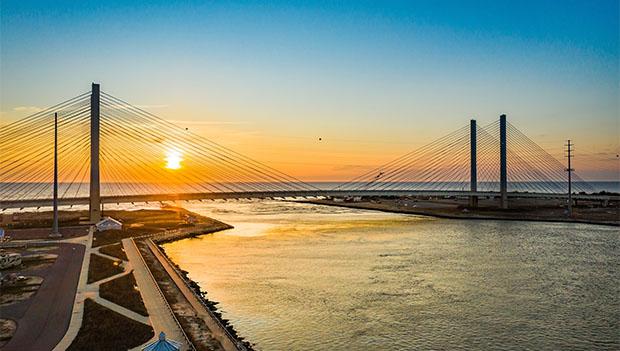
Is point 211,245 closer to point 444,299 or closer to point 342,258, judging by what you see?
point 342,258

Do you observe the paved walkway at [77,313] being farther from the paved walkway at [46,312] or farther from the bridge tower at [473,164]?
the bridge tower at [473,164]

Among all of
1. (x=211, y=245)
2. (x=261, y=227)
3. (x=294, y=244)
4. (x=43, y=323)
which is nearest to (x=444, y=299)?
(x=43, y=323)

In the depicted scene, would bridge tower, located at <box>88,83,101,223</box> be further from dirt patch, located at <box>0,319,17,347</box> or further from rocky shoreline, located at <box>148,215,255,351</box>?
dirt patch, located at <box>0,319,17,347</box>

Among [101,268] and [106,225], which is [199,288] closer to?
[101,268]

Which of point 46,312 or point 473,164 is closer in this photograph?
point 46,312

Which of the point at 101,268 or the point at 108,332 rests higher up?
the point at 101,268

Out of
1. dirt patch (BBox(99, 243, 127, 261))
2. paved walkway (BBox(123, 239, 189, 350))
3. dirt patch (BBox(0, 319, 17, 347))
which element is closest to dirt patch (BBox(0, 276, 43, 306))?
dirt patch (BBox(0, 319, 17, 347))

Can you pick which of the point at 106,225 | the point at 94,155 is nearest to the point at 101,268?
the point at 106,225

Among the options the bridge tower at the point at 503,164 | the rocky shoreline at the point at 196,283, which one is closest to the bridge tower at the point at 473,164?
the bridge tower at the point at 503,164
